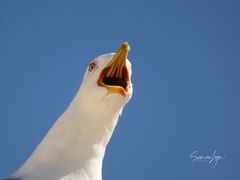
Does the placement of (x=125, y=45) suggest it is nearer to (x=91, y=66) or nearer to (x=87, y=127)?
(x=91, y=66)

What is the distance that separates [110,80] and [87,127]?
0.69 m

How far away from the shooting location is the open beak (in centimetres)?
531

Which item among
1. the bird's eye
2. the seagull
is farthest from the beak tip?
the bird's eye

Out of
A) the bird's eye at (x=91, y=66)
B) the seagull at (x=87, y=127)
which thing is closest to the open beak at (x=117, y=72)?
the seagull at (x=87, y=127)

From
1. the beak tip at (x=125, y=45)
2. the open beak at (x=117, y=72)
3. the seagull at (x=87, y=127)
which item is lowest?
the seagull at (x=87, y=127)

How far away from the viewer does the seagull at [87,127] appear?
15.7 feet

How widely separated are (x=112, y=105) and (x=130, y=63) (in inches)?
25.7

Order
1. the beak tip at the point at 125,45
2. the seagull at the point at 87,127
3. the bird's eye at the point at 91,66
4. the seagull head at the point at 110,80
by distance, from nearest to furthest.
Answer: the seagull at the point at 87,127 → the seagull head at the point at 110,80 → the beak tip at the point at 125,45 → the bird's eye at the point at 91,66

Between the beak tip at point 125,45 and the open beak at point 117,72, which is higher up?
the beak tip at point 125,45

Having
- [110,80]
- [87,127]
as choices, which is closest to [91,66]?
[110,80]

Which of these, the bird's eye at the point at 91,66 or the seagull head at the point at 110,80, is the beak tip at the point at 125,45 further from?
the bird's eye at the point at 91,66

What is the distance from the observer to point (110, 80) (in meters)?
5.46

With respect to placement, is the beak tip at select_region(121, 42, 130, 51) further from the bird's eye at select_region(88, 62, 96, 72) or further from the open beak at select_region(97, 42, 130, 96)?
the bird's eye at select_region(88, 62, 96, 72)

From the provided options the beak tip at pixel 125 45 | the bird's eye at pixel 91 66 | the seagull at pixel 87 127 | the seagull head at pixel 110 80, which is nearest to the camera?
the seagull at pixel 87 127
